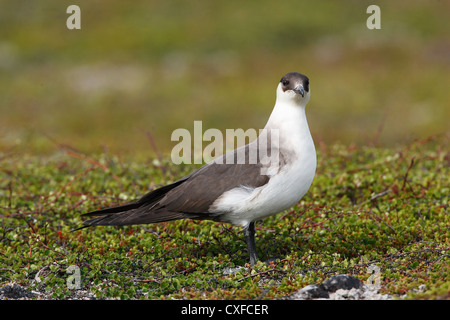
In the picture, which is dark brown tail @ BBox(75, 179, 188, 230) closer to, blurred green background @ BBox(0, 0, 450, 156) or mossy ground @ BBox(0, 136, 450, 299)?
mossy ground @ BBox(0, 136, 450, 299)

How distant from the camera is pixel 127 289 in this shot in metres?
5.66

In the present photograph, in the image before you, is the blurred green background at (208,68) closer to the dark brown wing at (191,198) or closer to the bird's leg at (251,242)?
the dark brown wing at (191,198)

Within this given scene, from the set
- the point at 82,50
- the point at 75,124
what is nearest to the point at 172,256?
the point at 75,124

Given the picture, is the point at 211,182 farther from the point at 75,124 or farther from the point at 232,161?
the point at 75,124

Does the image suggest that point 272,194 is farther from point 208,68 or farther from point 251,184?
point 208,68

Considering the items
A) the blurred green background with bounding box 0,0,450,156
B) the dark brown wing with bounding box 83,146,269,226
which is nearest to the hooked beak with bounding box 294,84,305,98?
the dark brown wing with bounding box 83,146,269,226

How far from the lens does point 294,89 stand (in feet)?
20.6

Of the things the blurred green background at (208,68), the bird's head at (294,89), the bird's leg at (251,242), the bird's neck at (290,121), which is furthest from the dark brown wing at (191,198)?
the blurred green background at (208,68)

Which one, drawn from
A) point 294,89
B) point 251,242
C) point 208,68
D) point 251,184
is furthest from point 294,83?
point 208,68

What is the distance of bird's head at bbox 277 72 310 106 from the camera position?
6273 mm

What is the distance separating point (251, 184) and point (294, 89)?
111cm

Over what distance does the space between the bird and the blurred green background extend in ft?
18.4

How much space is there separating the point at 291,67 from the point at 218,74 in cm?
313

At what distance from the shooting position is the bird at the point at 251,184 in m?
Result: 5.93
